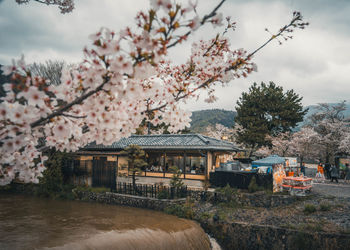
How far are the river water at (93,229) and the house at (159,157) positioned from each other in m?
3.84

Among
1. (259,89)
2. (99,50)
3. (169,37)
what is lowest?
(99,50)

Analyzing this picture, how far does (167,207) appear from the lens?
39.2ft

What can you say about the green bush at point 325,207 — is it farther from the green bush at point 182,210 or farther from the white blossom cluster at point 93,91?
the white blossom cluster at point 93,91

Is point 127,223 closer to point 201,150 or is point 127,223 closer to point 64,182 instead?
point 201,150

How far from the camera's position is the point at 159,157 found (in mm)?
18172

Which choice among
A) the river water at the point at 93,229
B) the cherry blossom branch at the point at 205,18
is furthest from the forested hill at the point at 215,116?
the cherry blossom branch at the point at 205,18

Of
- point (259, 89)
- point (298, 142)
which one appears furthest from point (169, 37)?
point (259, 89)

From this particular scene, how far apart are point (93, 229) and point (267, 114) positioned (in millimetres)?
25068

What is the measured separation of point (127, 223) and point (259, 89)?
24641 millimetres

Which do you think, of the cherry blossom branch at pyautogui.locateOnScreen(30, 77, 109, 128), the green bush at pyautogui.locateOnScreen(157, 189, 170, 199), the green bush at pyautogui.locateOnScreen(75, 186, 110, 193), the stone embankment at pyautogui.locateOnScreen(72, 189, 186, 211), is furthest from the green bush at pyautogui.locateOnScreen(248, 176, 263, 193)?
the cherry blossom branch at pyautogui.locateOnScreen(30, 77, 109, 128)

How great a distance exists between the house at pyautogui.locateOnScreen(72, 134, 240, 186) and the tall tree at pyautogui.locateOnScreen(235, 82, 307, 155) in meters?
11.1

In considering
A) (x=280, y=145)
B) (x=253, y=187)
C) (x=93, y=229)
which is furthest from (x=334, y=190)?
(x=93, y=229)

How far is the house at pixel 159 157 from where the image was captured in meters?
15.5

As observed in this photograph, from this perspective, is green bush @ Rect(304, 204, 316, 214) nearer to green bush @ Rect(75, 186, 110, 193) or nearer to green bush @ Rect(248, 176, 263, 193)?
green bush @ Rect(248, 176, 263, 193)
